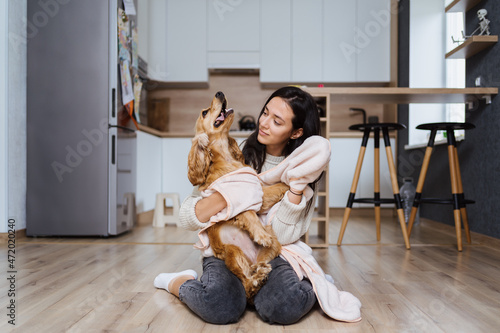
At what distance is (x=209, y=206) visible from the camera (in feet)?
4.46

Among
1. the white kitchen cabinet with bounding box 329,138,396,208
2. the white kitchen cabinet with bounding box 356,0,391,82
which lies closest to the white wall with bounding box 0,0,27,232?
the white kitchen cabinet with bounding box 329,138,396,208

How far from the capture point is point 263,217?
1490 mm

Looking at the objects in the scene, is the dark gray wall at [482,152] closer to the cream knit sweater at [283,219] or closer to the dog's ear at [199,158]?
the cream knit sweater at [283,219]

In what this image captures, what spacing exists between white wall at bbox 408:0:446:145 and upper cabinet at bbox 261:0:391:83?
0.48m

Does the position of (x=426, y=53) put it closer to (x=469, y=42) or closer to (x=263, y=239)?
(x=469, y=42)

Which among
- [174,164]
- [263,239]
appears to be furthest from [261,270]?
[174,164]

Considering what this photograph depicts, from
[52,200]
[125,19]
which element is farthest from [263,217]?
[125,19]

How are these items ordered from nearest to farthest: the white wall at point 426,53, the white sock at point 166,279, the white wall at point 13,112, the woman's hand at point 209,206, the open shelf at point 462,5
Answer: the woman's hand at point 209,206
the white sock at point 166,279
the white wall at point 13,112
the open shelf at point 462,5
the white wall at point 426,53

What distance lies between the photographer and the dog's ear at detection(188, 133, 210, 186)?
1.31 m

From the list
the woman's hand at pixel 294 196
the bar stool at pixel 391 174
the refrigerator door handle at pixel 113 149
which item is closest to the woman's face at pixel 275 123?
the woman's hand at pixel 294 196

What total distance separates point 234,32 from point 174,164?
1.57 metres

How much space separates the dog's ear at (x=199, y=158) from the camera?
1.31 meters

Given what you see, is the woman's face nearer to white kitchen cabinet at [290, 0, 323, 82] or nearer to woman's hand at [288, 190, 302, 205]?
woman's hand at [288, 190, 302, 205]

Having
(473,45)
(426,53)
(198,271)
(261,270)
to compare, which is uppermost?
(426,53)
